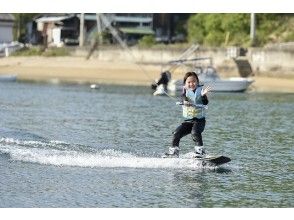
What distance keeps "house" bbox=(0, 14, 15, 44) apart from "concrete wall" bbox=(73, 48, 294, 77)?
62.7 ft

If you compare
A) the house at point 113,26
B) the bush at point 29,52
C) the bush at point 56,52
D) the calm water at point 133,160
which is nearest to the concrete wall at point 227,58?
the bush at point 56,52

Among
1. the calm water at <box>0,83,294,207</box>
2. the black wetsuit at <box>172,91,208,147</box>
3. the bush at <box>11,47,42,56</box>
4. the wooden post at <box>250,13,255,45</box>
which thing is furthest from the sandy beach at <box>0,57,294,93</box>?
the black wetsuit at <box>172,91,208,147</box>

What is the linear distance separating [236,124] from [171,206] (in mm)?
14304

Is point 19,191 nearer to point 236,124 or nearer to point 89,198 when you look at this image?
point 89,198

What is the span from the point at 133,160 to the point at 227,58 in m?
41.8

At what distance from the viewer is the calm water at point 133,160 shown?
481 inches

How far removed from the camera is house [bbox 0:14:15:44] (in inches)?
3132

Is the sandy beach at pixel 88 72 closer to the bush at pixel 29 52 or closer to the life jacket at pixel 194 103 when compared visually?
the bush at pixel 29 52

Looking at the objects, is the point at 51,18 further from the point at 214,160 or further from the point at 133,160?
the point at 214,160

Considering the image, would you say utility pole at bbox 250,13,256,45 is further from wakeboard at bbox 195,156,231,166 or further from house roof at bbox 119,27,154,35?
wakeboard at bbox 195,156,231,166

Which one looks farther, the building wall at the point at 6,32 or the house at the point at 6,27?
the building wall at the point at 6,32

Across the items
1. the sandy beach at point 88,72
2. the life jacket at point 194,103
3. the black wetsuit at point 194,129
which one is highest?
Answer: the life jacket at point 194,103

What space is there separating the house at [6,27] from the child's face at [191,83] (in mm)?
65766

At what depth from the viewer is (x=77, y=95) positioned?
39719mm
